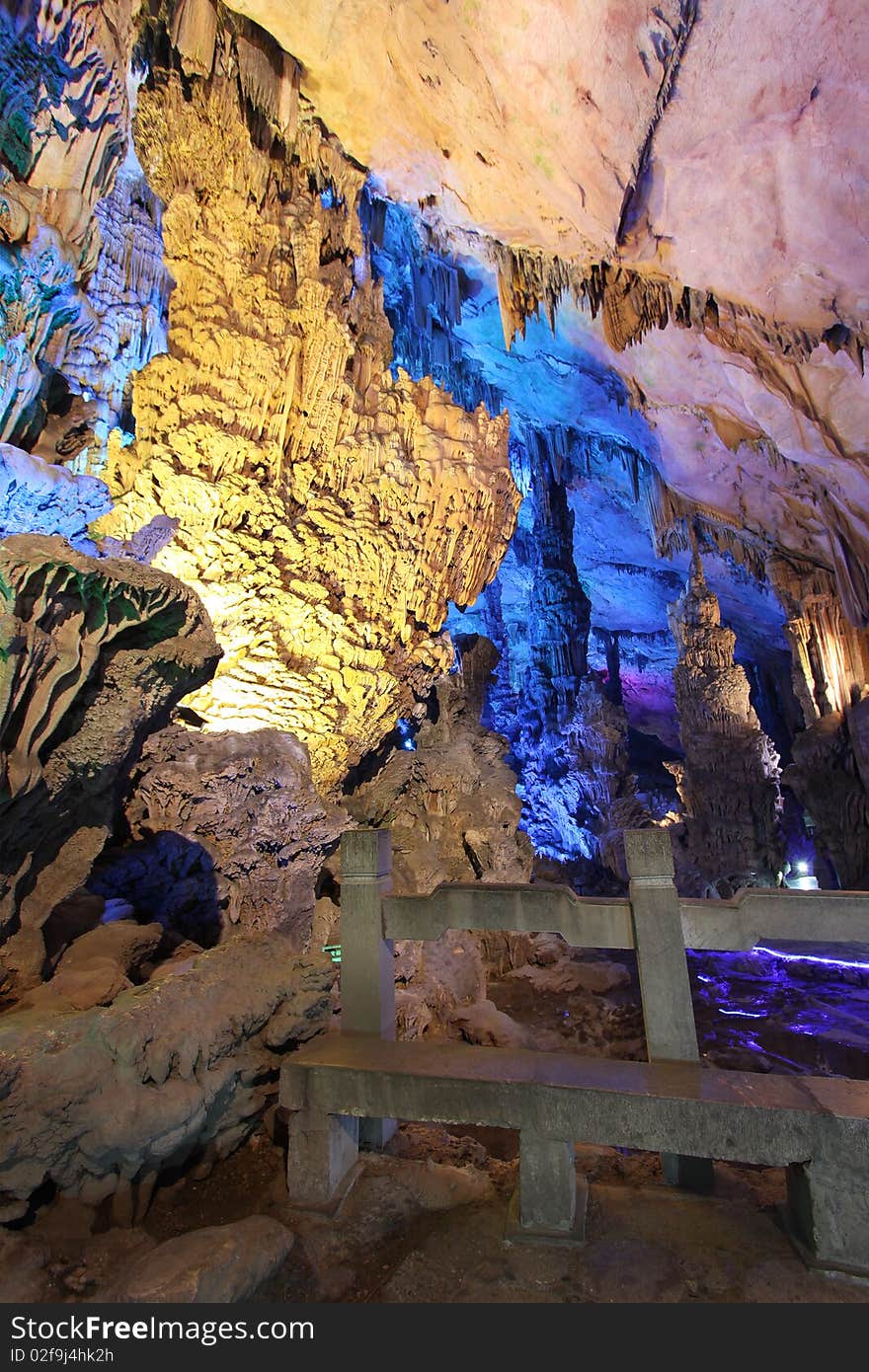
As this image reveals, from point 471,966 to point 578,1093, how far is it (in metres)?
8.15

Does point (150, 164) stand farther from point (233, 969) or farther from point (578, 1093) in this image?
point (578, 1093)

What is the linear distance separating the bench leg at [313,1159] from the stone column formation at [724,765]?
1782 centimetres

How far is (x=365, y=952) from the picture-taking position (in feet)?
14.8

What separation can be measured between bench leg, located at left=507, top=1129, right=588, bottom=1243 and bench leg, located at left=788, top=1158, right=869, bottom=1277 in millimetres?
1163

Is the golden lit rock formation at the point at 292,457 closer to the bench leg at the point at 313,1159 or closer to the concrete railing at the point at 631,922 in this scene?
the concrete railing at the point at 631,922

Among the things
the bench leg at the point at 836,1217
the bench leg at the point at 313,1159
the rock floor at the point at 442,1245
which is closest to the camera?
the rock floor at the point at 442,1245

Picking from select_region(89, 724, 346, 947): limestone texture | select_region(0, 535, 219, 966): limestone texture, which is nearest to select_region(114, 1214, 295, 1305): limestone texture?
select_region(0, 535, 219, 966): limestone texture

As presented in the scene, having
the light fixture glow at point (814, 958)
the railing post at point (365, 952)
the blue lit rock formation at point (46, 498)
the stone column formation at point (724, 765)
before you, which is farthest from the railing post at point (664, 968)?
the stone column formation at point (724, 765)

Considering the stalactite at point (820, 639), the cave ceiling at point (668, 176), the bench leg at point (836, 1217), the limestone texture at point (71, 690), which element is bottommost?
the bench leg at point (836, 1217)

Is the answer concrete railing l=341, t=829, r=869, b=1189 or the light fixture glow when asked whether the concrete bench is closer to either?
concrete railing l=341, t=829, r=869, b=1189

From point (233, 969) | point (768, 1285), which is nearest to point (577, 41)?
point (233, 969)

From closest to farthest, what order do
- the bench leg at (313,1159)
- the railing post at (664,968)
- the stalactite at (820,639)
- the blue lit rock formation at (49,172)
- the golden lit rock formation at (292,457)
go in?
the bench leg at (313,1159) < the railing post at (664,968) < the golden lit rock formation at (292,457) < the blue lit rock formation at (49,172) < the stalactite at (820,639)

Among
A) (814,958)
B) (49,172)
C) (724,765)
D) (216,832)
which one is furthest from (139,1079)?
(724,765)

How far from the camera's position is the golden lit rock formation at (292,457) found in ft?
26.7
